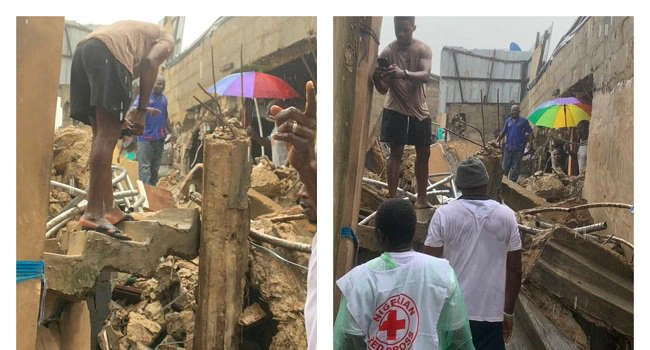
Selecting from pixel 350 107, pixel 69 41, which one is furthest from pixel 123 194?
pixel 350 107

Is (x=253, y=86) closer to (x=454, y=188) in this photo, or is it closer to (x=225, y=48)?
(x=225, y=48)

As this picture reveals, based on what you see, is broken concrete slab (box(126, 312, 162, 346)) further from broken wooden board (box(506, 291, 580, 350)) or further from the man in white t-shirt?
broken wooden board (box(506, 291, 580, 350))

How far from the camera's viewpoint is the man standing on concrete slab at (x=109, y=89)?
2678mm

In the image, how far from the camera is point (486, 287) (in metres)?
2.70

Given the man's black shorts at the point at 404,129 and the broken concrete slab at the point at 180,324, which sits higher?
the man's black shorts at the point at 404,129

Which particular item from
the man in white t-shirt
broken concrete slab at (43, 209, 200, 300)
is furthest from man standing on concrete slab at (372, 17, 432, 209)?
broken concrete slab at (43, 209, 200, 300)

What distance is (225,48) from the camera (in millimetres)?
2789

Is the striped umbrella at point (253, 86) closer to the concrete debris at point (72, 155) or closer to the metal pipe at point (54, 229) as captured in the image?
the concrete debris at point (72, 155)

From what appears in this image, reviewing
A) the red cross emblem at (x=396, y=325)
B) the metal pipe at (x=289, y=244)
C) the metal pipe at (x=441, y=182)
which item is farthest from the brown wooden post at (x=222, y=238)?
the metal pipe at (x=441, y=182)

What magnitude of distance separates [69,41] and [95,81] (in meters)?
0.17

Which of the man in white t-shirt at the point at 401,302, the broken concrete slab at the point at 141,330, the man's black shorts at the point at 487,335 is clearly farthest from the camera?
the broken concrete slab at the point at 141,330
